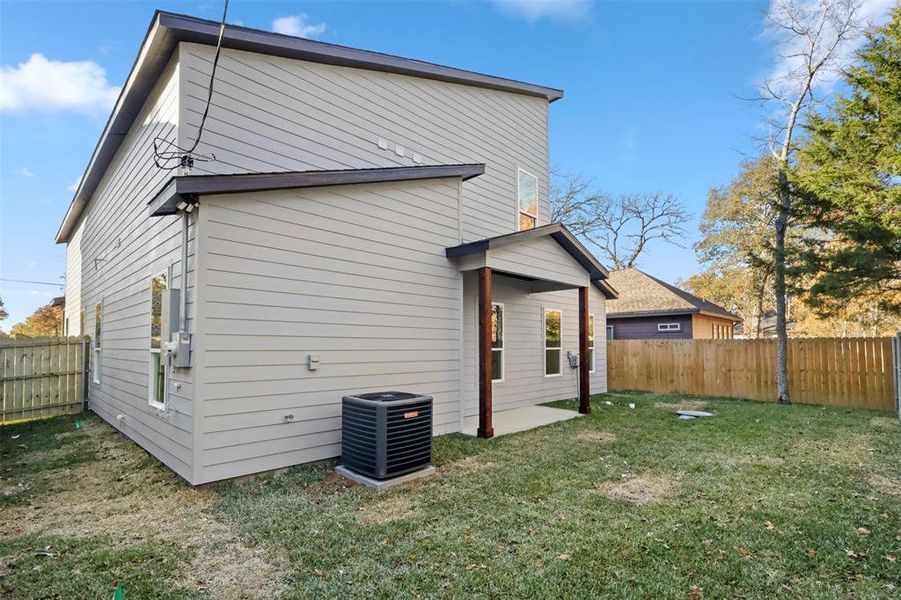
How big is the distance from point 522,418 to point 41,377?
9.43 m

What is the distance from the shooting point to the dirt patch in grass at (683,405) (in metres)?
9.57

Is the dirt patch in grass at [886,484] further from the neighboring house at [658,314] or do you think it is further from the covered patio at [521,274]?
the neighboring house at [658,314]

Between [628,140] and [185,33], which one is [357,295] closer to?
[185,33]

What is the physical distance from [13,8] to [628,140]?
62.3 ft

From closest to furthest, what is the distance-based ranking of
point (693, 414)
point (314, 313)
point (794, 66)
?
point (314, 313) → point (693, 414) → point (794, 66)

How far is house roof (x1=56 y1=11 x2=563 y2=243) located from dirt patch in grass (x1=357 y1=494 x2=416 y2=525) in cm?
519

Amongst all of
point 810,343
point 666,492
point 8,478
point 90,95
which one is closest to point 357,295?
point 666,492

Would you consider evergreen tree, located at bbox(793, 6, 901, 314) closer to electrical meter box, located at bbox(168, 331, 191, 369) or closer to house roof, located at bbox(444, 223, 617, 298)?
house roof, located at bbox(444, 223, 617, 298)

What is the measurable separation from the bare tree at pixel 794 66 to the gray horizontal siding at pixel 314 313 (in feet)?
26.8

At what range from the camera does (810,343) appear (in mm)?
10117

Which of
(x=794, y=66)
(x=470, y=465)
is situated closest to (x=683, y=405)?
(x=470, y=465)

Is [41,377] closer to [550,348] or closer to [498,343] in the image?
[498,343]

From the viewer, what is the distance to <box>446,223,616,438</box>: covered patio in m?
6.46

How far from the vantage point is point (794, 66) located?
10.3m
